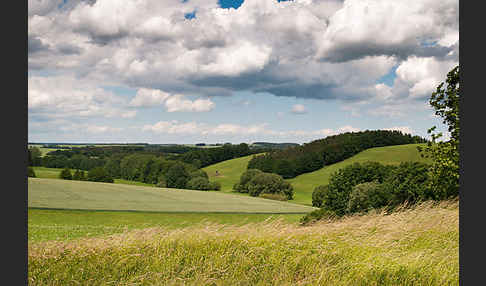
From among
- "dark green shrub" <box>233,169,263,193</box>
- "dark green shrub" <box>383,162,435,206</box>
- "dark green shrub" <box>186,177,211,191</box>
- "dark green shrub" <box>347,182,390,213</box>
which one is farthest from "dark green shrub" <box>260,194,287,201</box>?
"dark green shrub" <box>383,162,435,206</box>

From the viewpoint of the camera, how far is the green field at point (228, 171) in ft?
340

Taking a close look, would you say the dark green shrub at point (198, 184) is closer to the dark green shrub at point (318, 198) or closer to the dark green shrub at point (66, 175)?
the dark green shrub at point (66, 175)

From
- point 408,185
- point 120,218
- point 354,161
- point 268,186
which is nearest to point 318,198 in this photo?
point 268,186

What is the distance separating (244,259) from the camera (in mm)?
7641

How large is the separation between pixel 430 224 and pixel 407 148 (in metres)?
106

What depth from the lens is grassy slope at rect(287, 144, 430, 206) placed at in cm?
→ 8944

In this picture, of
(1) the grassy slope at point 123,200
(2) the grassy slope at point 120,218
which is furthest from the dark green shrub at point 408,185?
(1) the grassy slope at point 123,200

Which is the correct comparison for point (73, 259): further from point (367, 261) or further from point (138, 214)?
point (138, 214)

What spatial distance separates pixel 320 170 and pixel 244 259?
321 ft

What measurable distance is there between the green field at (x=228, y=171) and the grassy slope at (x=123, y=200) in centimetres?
3893

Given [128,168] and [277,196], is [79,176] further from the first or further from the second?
[277,196]

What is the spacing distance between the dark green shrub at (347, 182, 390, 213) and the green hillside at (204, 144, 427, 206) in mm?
52988
